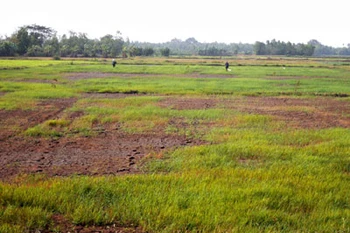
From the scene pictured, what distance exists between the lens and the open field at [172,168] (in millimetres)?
4320

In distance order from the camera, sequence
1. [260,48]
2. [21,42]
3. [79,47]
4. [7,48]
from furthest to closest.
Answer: [260,48] < [79,47] < [21,42] < [7,48]

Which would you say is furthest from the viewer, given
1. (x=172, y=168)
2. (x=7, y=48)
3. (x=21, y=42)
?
(x=21, y=42)

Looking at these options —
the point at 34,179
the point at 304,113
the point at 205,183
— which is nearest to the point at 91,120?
the point at 34,179

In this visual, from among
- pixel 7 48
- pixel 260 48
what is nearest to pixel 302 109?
pixel 7 48

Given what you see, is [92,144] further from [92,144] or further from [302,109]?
[302,109]

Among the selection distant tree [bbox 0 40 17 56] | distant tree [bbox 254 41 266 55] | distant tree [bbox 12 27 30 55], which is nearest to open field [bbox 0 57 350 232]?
distant tree [bbox 0 40 17 56]

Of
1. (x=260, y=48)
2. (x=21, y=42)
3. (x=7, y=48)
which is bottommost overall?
(x=7, y=48)

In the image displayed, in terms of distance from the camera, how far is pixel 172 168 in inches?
263

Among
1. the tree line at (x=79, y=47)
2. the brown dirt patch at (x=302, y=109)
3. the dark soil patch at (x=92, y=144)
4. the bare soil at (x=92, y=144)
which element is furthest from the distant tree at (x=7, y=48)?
the brown dirt patch at (x=302, y=109)

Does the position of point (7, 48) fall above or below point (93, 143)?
above

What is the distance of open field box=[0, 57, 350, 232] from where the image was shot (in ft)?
14.2

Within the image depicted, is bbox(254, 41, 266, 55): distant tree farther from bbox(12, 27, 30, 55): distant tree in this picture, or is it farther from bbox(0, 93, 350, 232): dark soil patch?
bbox(0, 93, 350, 232): dark soil patch

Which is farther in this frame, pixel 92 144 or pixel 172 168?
pixel 92 144

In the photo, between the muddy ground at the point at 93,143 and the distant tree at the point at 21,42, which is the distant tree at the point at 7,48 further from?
the muddy ground at the point at 93,143
